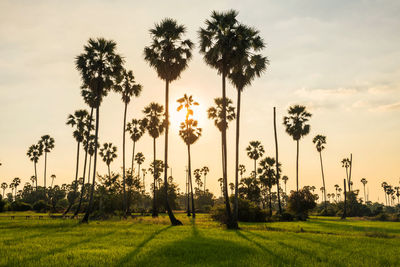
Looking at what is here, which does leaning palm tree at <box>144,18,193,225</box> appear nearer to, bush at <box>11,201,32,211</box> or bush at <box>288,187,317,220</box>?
bush at <box>288,187,317,220</box>

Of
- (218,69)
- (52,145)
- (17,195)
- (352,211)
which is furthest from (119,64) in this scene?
(17,195)

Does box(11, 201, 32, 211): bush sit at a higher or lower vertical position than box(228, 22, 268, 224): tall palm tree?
lower

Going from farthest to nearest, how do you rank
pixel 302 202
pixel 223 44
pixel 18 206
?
pixel 18 206
pixel 302 202
pixel 223 44

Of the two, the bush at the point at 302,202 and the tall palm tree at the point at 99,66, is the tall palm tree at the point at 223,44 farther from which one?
the bush at the point at 302,202

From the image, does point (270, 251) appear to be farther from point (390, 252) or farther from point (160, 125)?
point (160, 125)

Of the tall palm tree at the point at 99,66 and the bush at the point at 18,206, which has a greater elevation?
the tall palm tree at the point at 99,66

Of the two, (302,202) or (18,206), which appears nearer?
(302,202)

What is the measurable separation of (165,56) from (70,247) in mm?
25153

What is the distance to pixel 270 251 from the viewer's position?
1466 cm

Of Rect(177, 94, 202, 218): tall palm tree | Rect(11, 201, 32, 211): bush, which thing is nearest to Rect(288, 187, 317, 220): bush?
Rect(177, 94, 202, 218): tall palm tree

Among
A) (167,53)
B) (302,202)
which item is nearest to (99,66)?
(167,53)

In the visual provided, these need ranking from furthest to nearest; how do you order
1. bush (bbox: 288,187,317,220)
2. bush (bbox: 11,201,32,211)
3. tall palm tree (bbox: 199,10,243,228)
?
bush (bbox: 11,201,32,211)
bush (bbox: 288,187,317,220)
tall palm tree (bbox: 199,10,243,228)

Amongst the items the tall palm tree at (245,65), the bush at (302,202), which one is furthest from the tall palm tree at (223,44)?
the bush at (302,202)

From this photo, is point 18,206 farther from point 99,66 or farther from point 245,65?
point 245,65
